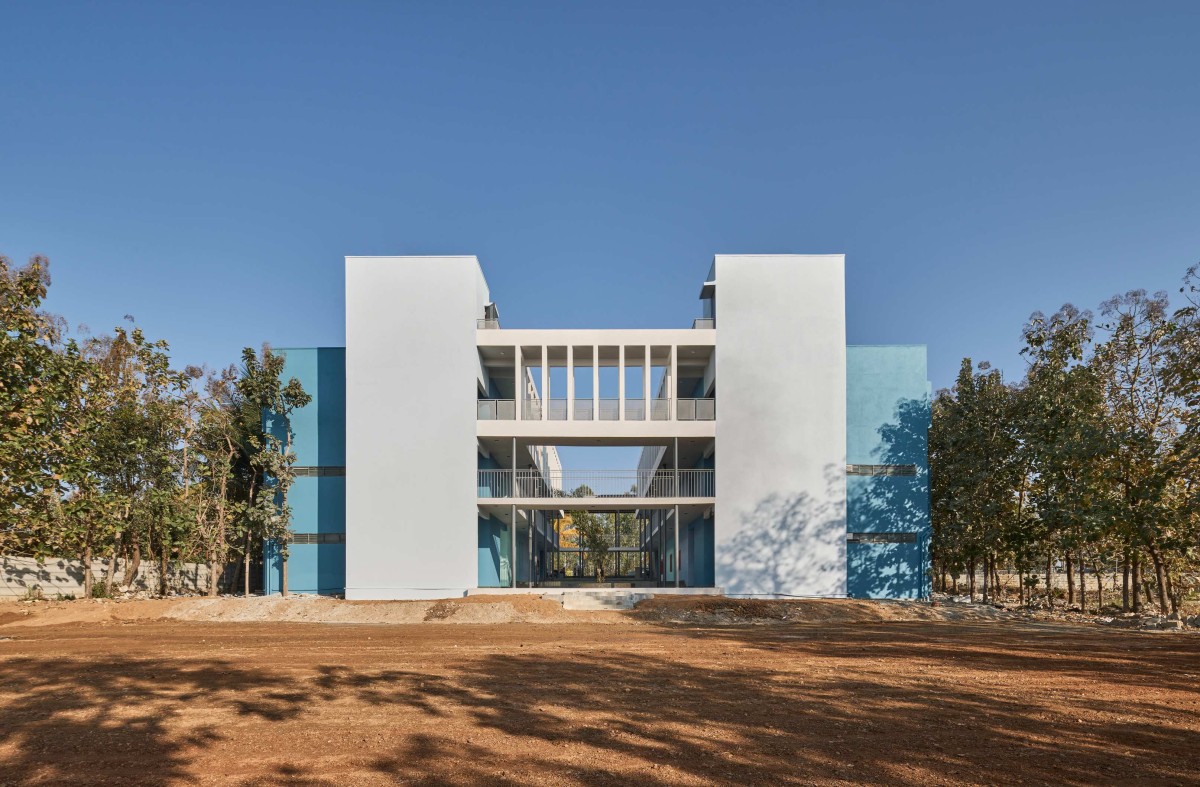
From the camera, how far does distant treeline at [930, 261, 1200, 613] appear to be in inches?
741

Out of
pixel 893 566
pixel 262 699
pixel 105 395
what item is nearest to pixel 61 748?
pixel 262 699

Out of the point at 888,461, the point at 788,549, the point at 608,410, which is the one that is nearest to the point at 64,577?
the point at 608,410

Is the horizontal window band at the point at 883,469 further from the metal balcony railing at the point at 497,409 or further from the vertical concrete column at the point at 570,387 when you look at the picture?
the metal balcony railing at the point at 497,409

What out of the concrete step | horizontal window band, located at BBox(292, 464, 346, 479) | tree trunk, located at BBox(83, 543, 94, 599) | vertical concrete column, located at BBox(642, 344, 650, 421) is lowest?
the concrete step

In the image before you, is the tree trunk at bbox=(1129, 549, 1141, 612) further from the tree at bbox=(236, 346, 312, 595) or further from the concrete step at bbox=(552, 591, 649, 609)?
the tree at bbox=(236, 346, 312, 595)

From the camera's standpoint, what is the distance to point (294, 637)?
1727 centimetres

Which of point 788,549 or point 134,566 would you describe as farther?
point 134,566

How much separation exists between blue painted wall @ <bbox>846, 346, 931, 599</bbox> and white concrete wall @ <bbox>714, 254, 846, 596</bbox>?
4.84 feet

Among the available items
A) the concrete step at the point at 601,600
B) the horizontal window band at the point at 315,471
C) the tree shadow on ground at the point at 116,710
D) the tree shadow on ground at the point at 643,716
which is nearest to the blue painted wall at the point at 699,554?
the concrete step at the point at 601,600

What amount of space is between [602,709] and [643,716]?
0.64 meters

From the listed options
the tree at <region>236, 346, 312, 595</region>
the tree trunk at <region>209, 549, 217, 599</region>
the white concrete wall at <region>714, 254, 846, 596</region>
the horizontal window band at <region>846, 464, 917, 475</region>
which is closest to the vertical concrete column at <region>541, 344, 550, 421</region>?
the white concrete wall at <region>714, 254, 846, 596</region>

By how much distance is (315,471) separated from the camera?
26500 millimetres

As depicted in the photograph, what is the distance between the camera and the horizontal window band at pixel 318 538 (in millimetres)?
26406

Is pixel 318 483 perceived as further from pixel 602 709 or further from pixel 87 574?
pixel 602 709
